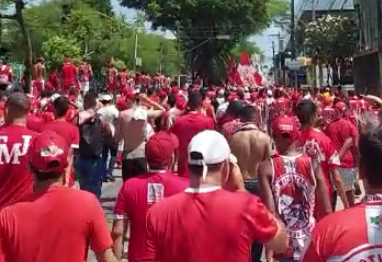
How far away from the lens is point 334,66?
60.7m

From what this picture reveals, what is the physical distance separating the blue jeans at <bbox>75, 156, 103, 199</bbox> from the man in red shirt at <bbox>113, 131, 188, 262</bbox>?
6.31 metres

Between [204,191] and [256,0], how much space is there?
7003 centimetres

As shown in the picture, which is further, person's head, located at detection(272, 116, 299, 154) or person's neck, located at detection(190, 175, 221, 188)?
person's head, located at detection(272, 116, 299, 154)

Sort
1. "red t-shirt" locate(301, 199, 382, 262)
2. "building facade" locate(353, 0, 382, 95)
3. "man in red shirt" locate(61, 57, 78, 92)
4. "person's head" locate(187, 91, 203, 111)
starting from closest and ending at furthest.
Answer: "red t-shirt" locate(301, 199, 382, 262) → "person's head" locate(187, 91, 203, 111) → "man in red shirt" locate(61, 57, 78, 92) → "building facade" locate(353, 0, 382, 95)

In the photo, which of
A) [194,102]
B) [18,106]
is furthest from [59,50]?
[18,106]

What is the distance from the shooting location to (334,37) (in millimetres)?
57281

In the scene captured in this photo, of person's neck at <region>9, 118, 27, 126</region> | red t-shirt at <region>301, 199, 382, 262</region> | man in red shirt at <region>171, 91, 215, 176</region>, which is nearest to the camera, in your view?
red t-shirt at <region>301, 199, 382, 262</region>

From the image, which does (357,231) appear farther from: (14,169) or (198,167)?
(14,169)

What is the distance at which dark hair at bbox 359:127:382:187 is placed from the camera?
12.6ft

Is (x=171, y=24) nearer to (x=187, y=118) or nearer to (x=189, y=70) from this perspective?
(x=189, y=70)

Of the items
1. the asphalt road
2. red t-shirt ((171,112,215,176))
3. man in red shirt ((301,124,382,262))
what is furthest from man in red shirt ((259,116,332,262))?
the asphalt road

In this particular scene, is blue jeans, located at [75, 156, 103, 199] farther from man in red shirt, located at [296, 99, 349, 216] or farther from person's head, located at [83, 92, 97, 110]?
man in red shirt, located at [296, 99, 349, 216]

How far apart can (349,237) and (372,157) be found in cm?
36

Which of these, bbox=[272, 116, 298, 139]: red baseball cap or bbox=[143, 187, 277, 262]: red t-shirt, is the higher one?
bbox=[272, 116, 298, 139]: red baseball cap
